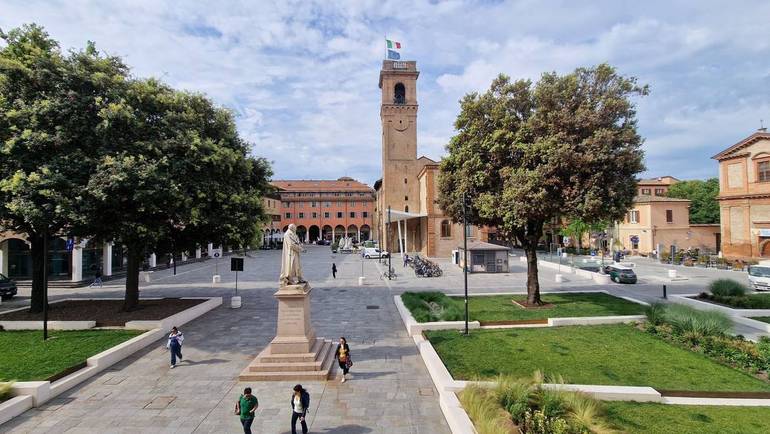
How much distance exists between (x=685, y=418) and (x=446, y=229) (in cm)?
3908

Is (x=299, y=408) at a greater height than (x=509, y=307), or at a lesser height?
greater

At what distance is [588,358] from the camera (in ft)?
37.1

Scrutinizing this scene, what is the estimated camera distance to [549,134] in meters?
15.4

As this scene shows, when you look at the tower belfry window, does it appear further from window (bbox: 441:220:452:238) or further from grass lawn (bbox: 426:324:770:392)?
grass lawn (bbox: 426:324:770:392)

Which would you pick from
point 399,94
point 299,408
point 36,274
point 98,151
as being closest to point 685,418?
point 299,408

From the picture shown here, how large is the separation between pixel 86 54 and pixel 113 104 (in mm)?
3001

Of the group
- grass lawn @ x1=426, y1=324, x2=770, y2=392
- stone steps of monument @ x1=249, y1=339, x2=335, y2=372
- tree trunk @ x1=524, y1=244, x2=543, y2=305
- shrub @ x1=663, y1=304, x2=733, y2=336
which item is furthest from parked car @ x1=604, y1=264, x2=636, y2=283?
stone steps of monument @ x1=249, y1=339, x2=335, y2=372

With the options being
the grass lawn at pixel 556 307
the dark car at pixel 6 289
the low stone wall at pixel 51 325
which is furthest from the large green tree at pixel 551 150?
the dark car at pixel 6 289

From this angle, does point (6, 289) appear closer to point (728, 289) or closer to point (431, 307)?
point (431, 307)

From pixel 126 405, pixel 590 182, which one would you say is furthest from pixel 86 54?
pixel 590 182

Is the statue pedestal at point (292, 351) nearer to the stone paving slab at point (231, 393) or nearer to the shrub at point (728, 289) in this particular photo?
the stone paving slab at point (231, 393)

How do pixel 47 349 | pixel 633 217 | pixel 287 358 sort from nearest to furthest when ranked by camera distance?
pixel 287 358
pixel 47 349
pixel 633 217

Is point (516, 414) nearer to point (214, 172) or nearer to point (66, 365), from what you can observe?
point (66, 365)

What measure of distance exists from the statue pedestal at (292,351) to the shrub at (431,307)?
5155 mm
